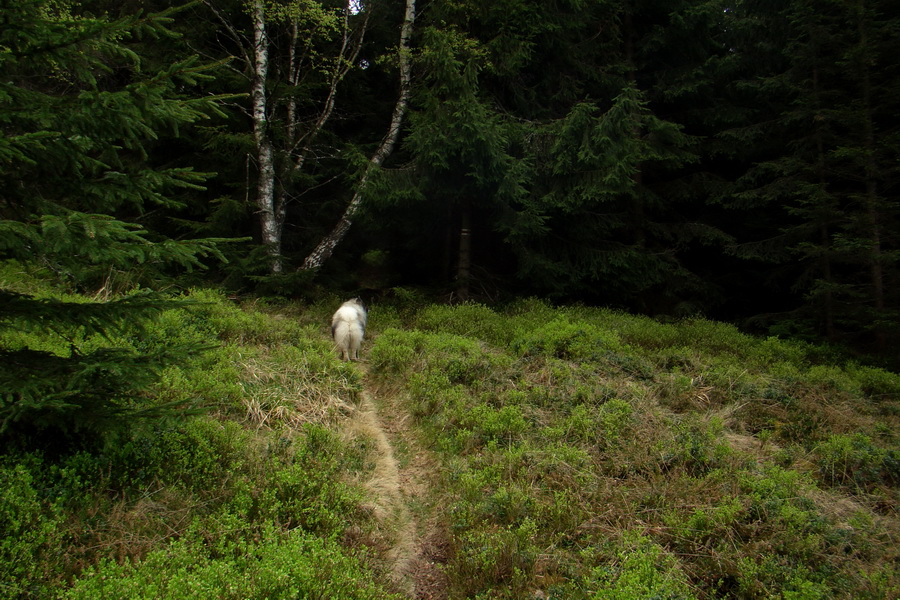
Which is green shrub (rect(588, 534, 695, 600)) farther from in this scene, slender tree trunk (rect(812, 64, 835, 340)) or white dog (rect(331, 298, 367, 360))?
slender tree trunk (rect(812, 64, 835, 340))

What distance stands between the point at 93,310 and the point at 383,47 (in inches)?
597

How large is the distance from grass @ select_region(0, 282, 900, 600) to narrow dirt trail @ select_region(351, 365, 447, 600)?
0.12m

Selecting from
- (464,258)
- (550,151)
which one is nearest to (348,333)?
(464,258)

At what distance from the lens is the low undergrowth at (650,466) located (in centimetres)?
398

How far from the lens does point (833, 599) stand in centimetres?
362

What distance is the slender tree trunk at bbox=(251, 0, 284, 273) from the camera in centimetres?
1223

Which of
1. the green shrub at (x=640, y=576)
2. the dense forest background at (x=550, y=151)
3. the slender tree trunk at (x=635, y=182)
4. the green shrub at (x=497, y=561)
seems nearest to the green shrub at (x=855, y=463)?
the green shrub at (x=640, y=576)

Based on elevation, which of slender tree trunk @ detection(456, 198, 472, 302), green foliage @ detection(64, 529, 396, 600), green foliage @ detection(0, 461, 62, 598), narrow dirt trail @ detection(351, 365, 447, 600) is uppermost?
slender tree trunk @ detection(456, 198, 472, 302)

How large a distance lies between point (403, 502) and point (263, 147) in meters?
10.9

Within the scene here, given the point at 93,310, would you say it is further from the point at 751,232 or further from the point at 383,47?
the point at 751,232

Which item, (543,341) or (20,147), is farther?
(543,341)

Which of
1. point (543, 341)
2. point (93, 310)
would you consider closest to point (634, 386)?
point (543, 341)

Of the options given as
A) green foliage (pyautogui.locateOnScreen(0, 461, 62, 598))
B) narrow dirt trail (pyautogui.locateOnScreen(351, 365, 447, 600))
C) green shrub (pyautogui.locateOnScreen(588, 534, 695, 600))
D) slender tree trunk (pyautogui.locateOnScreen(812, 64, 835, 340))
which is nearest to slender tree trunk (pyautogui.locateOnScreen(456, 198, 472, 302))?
narrow dirt trail (pyautogui.locateOnScreen(351, 365, 447, 600))

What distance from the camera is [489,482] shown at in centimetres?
518
